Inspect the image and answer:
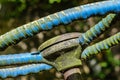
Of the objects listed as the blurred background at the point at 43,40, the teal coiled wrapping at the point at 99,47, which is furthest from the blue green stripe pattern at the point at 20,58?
the blurred background at the point at 43,40

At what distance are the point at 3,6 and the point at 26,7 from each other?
22cm

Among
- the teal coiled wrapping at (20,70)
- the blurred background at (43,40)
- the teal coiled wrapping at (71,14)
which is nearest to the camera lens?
the teal coiled wrapping at (71,14)

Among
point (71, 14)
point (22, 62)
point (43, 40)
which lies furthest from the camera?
point (43, 40)

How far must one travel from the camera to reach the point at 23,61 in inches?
30.5

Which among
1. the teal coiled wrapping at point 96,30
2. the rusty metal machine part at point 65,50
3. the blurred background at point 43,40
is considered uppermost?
the blurred background at point 43,40

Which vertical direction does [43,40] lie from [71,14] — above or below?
above

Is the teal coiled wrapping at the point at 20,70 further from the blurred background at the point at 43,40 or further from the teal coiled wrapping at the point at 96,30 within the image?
the blurred background at the point at 43,40

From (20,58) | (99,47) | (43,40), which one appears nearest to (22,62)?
(20,58)

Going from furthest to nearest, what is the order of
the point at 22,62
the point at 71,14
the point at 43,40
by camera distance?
1. the point at 43,40
2. the point at 22,62
3. the point at 71,14

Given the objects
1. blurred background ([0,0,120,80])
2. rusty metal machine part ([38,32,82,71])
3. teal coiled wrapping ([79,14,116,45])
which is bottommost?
rusty metal machine part ([38,32,82,71])

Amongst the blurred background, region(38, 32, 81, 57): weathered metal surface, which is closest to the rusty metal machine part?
region(38, 32, 81, 57): weathered metal surface

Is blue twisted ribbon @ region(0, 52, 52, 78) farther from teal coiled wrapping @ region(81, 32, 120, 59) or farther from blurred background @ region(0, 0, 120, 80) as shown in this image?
blurred background @ region(0, 0, 120, 80)

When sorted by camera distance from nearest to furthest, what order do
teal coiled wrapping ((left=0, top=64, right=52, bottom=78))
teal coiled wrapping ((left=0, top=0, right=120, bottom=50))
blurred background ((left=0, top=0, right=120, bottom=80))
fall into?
teal coiled wrapping ((left=0, top=0, right=120, bottom=50))
teal coiled wrapping ((left=0, top=64, right=52, bottom=78))
blurred background ((left=0, top=0, right=120, bottom=80))

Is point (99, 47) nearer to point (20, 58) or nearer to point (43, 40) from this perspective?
point (20, 58)
